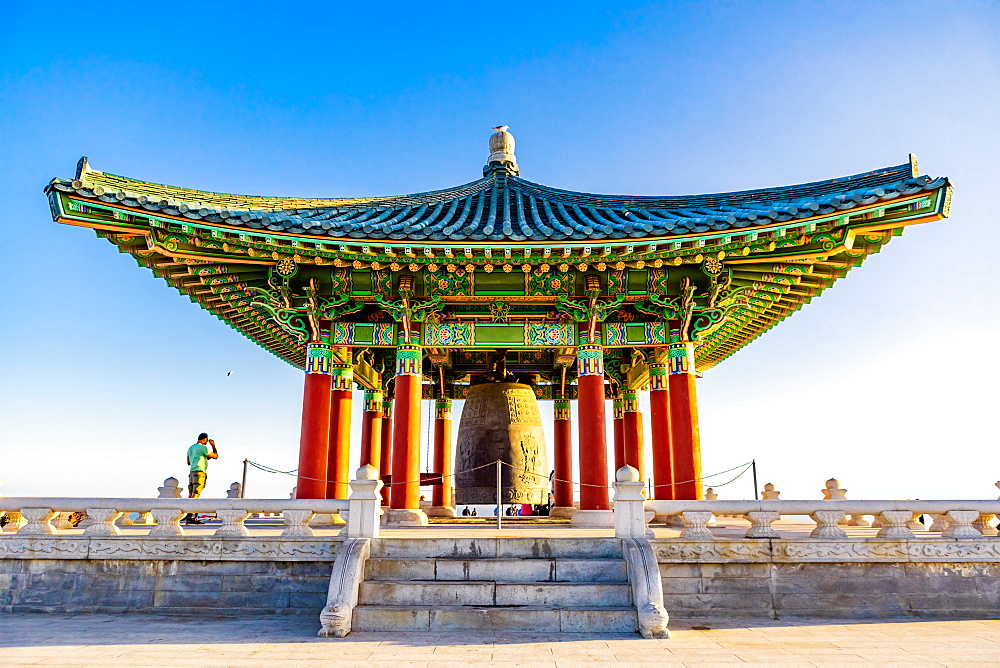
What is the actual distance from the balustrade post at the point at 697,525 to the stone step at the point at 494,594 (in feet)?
4.88

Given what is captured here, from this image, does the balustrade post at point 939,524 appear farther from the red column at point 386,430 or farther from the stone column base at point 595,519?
the red column at point 386,430

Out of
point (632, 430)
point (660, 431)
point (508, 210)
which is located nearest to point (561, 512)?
point (632, 430)

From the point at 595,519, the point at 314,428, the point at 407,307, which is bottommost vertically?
the point at 595,519

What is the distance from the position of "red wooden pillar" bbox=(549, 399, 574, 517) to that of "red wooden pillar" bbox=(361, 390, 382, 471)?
5155mm

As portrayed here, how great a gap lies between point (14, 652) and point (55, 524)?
27.2 ft

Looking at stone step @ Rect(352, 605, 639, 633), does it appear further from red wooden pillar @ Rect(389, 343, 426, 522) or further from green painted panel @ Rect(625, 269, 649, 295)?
green painted panel @ Rect(625, 269, 649, 295)

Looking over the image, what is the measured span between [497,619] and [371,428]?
11712 millimetres

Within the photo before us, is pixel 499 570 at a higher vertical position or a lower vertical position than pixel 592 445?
lower

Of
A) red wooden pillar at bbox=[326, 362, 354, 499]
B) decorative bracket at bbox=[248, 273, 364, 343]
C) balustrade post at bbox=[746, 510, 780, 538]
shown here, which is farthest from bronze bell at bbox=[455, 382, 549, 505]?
balustrade post at bbox=[746, 510, 780, 538]

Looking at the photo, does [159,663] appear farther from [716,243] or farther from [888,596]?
[716,243]

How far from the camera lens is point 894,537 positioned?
31.9ft

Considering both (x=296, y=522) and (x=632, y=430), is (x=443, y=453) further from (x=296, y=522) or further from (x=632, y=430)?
(x=296, y=522)

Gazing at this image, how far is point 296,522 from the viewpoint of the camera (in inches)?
387

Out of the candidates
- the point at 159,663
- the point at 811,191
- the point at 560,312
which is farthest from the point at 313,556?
the point at 811,191
